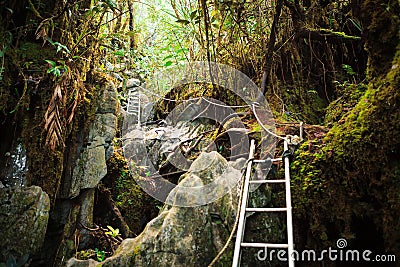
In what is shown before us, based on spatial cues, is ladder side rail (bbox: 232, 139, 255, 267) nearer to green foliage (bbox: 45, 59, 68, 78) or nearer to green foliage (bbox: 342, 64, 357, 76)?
green foliage (bbox: 45, 59, 68, 78)

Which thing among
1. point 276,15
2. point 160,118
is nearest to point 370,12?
point 276,15

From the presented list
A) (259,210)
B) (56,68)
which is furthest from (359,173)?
(56,68)

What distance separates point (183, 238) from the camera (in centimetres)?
282

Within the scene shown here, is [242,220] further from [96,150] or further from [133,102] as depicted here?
[133,102]

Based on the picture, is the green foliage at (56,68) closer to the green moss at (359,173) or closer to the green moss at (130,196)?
the green moss at (359,173)

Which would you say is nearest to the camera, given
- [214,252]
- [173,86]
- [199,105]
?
[214,252]

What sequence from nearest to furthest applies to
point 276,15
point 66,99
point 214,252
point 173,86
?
1. point 214,252
2. point 66,99
3. point 276,15
4. point 173,86

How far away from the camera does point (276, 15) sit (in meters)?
3.98

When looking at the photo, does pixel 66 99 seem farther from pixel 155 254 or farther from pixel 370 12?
pixel 370 12

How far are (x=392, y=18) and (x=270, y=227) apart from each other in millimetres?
2079

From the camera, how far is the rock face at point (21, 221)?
3.01m

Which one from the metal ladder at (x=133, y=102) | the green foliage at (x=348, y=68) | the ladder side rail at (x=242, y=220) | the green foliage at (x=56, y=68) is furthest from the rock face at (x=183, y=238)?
the metal ladder at (x=133, y=102)

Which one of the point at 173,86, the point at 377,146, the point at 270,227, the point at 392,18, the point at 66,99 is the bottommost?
the point at 270,227

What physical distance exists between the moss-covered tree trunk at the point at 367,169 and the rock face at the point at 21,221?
2622 millimetres
